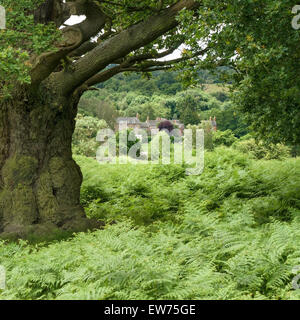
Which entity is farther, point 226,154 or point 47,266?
point 226,154

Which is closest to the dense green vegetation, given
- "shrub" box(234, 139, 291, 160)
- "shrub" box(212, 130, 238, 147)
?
"shrub" box(212, 130, 238, 147)

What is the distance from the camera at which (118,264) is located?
457 centimetres

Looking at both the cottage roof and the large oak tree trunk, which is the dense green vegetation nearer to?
the cottage roof

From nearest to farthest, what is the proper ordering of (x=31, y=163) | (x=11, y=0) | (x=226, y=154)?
(x=11, y=0), (x=31, y=163), (x=226, y=154)

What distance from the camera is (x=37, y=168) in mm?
8609

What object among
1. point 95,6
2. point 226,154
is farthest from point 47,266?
point 226,154

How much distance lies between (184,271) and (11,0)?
201 inches
